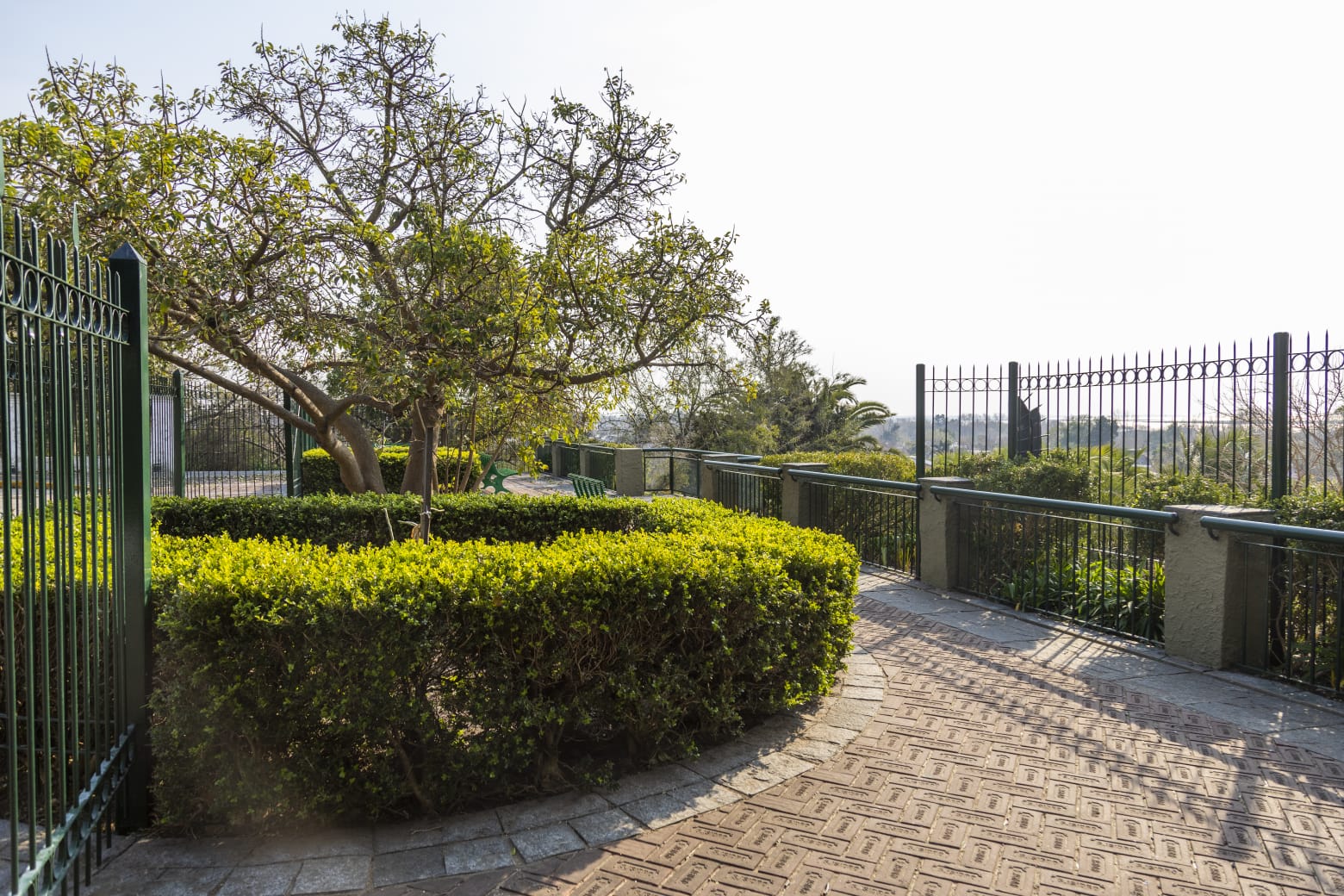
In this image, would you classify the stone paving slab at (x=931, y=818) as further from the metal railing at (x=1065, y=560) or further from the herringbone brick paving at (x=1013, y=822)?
the metal railing at (x=1065, y=560)

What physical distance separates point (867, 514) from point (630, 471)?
903 cm

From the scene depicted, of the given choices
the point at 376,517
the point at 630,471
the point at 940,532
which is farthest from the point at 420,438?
the point at 630,471

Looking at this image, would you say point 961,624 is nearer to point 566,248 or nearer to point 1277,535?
point 1277,535

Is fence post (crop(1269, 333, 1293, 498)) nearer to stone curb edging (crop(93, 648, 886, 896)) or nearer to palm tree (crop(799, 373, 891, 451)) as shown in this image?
stone curb edging (crop(93, 648, 886, 896))

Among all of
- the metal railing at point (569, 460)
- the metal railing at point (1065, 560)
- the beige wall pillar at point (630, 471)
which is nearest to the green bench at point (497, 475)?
the beige wall pillar at point (630, 471)

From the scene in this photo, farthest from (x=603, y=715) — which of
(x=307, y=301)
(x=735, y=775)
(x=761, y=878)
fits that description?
(x=307, y=301)

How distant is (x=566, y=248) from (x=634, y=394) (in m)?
3.66

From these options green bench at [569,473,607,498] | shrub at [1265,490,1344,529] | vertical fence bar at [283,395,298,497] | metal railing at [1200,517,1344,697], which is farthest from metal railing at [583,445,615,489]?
metal railing at [1200,517,1344,697]

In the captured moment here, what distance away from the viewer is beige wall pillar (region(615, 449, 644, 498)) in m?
17.6

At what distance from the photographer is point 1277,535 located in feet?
15.8

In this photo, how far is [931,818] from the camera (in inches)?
128

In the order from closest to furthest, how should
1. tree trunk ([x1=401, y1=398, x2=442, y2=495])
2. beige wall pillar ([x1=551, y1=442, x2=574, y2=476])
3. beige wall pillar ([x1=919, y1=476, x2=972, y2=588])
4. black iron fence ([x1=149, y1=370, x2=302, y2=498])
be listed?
beige wall pillar ([x1=919, y1=476, x2=972, y2=588]) → tree trunk ([x1=401, y1=398, x2=442, y2=495]) → black iron fence ([x1=149, y1=370, x2=302, y2=498]) → beige wall pillar ([x1=551, y1=442, x2=574, y2=476])

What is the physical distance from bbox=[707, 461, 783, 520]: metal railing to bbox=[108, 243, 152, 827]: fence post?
298 inches

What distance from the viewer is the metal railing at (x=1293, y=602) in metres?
4.75
